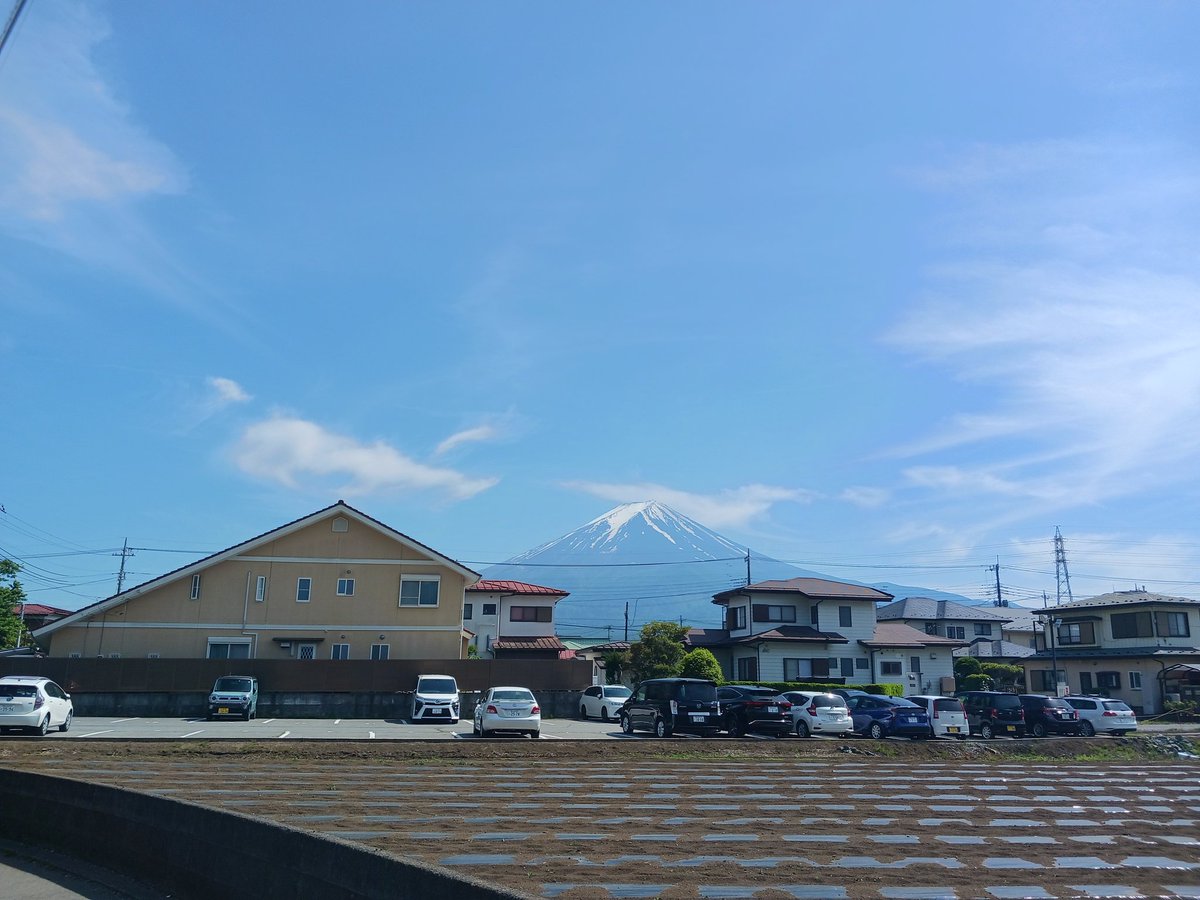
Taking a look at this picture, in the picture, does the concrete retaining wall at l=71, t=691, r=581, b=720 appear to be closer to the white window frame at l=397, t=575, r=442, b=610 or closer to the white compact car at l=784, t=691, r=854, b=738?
the white window frame at l=397, t=575, r=442, b=610

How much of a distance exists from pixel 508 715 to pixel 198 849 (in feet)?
60.4

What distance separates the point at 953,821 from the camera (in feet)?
43.9

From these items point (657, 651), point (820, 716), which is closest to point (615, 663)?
point (657, 651)

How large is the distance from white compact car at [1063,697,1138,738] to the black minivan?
616 inches

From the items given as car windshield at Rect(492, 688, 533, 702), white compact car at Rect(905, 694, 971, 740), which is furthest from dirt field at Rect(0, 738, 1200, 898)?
white compact car at Rect(905, 694, 971, 740)

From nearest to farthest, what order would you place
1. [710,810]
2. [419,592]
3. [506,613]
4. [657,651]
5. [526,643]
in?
[710,810]
[419,592]
[657,651]
[526,643]
[506,613]

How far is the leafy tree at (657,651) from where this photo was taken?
47.6 meters

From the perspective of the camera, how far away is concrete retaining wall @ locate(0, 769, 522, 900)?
20.0 feet

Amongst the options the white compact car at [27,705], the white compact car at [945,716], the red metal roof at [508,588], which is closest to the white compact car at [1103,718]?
the white compact car at [945,716]

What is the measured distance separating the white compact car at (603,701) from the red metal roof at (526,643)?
1621 centimetres

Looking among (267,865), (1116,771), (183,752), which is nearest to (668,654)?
(1116,771)

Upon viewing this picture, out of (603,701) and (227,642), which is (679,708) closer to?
Result: (603,701)

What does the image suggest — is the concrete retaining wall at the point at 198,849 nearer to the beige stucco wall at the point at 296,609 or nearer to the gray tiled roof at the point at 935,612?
the beige stucco wall at the point at 296,609

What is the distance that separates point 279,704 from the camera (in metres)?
34.6
